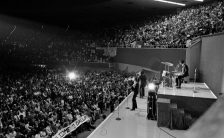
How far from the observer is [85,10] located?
26562mm

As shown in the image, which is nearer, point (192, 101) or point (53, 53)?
point (192, 101)

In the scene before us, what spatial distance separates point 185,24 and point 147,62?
5328 mm

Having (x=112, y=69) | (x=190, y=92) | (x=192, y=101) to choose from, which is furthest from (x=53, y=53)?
(x=192, y=101)

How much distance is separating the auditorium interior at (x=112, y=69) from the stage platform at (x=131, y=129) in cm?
3

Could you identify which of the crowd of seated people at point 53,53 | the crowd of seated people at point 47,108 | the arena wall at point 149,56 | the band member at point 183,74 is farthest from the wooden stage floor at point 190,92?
the crowd of seated people at point 53,53

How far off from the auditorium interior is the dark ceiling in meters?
0.12

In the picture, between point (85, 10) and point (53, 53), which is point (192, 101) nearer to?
point (85, 10)

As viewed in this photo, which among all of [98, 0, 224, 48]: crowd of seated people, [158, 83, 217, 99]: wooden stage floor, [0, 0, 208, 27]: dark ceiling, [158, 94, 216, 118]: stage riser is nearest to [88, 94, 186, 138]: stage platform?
[158, 94, 216, 118]: stage riser

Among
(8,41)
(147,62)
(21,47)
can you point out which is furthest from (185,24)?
(8,41)

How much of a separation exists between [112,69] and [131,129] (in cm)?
1722

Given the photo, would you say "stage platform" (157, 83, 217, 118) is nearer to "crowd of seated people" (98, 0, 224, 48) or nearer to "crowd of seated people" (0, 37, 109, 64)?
"crowd of seated people" (98, 0, 224, 48)

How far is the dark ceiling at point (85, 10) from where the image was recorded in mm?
22266

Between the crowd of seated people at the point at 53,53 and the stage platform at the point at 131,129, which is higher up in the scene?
the crowd of seated people at the point at 53,53

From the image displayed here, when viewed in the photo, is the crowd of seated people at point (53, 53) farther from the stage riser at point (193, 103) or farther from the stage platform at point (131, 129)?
the stage riser at point (193, 103)
